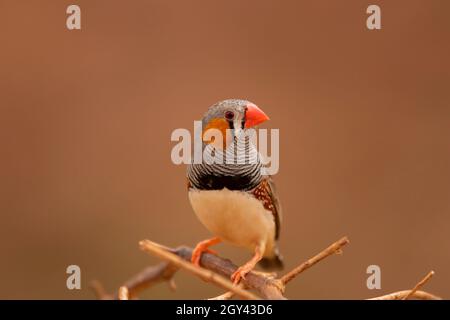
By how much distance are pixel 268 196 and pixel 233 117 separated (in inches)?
7.9

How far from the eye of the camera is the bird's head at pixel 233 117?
75 cm

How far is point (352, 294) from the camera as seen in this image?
1729mm

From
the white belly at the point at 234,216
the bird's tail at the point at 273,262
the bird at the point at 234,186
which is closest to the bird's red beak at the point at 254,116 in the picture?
the bird at the point at 234,186

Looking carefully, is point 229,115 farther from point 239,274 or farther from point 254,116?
point 239,274

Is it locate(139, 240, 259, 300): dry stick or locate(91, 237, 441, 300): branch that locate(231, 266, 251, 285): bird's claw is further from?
locate(139, 240, 259, 300): dry stick

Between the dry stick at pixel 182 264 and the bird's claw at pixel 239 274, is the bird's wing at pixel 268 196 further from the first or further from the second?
the dry stick at pixel 182 264

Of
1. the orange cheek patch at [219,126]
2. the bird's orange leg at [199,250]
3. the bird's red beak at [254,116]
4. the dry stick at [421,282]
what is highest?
the bird's red beak at [254,116]

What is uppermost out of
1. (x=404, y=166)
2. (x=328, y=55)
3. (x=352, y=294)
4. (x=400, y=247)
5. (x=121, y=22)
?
(x=121, y=22)

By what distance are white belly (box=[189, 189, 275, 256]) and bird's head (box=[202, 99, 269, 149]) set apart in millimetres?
105

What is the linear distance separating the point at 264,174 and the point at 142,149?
→ 843 mm

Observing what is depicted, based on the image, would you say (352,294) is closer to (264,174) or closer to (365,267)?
(365,267)

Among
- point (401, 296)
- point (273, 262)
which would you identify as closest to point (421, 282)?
point (401, 296)

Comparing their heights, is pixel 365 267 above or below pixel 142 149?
below
